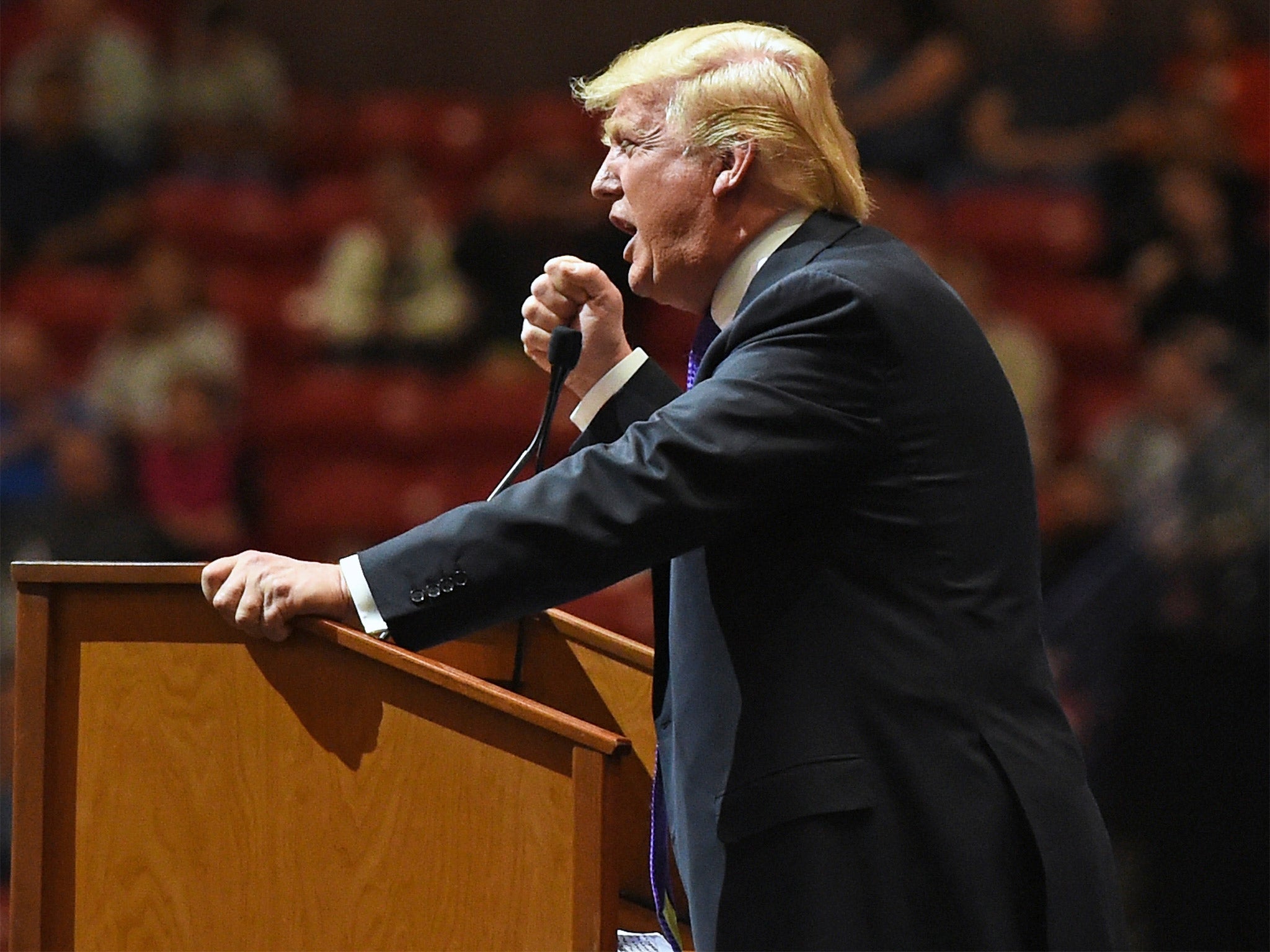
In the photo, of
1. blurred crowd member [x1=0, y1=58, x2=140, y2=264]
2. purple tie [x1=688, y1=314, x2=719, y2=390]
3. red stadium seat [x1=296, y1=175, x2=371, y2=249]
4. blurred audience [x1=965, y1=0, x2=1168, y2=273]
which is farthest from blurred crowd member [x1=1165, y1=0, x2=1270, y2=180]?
purple tie [x1=688, y1=314, x2=719, y2=390]

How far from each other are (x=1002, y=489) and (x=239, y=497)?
138 inches

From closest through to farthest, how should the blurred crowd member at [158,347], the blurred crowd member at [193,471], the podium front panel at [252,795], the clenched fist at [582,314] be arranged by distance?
1. the podium front panel at [252,795]
2. the clenched fist at [582,314]
3. the blurred crowd member at [193,471]
4. the blurred crowd member at [158,347]

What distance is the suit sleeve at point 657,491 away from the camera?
4.58ft

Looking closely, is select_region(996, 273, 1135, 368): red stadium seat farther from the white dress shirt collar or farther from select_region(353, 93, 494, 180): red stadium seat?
the white dress shirt collar

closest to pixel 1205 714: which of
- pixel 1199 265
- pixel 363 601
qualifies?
pixel 1199 265

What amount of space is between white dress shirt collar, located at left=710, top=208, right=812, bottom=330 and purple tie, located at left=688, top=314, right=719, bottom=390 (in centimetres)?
3

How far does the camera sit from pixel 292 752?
143 centimetres

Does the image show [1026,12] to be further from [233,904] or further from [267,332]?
[233,904]

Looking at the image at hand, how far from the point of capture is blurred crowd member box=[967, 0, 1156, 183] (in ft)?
17.2

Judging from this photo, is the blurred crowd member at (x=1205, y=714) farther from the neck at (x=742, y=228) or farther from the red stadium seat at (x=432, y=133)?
the red stadium seat at (x=432, y=133)

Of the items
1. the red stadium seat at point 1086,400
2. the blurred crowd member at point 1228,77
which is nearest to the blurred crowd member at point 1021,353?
the red stadium seat at point 1086,400

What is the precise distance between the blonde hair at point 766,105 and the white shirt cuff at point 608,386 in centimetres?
33

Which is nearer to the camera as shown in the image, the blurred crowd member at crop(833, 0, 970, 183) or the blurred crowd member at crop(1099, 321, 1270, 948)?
the blurred crowd member at crop(1099, 321, 1270, 948)

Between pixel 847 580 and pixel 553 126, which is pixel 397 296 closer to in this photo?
pixel 553 126
